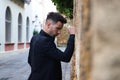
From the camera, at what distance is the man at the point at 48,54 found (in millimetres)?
3271

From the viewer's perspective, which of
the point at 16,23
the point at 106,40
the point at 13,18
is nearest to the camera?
the point at 106,40

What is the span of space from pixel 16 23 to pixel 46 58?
27.7m

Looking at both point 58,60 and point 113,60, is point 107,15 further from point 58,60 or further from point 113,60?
point 58,60

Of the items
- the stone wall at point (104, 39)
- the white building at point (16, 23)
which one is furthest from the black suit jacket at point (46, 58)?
the white building at point (16, 23)

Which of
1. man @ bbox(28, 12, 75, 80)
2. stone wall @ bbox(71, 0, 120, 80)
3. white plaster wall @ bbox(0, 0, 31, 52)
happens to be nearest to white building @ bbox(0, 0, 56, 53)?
white plaster wall @ bbox(0, 0, 31, 52)

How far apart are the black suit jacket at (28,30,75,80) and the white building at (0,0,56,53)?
21929mm

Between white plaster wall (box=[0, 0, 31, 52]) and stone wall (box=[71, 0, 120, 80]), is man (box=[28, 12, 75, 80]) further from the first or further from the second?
white plaster wall (box=[0, 0, 31, 52])

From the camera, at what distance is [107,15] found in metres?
0.48

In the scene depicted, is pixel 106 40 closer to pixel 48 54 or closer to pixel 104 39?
pixel 104 39

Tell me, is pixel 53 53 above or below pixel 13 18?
below

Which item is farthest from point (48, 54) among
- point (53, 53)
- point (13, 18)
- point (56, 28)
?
point (13, 18)

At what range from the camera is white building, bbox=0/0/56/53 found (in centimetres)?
2598

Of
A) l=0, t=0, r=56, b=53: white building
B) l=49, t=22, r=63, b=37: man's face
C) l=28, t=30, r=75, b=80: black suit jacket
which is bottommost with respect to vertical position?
l=28, t=30, r=75, b=80: black suit jacket

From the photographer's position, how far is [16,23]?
3080 centimetres
